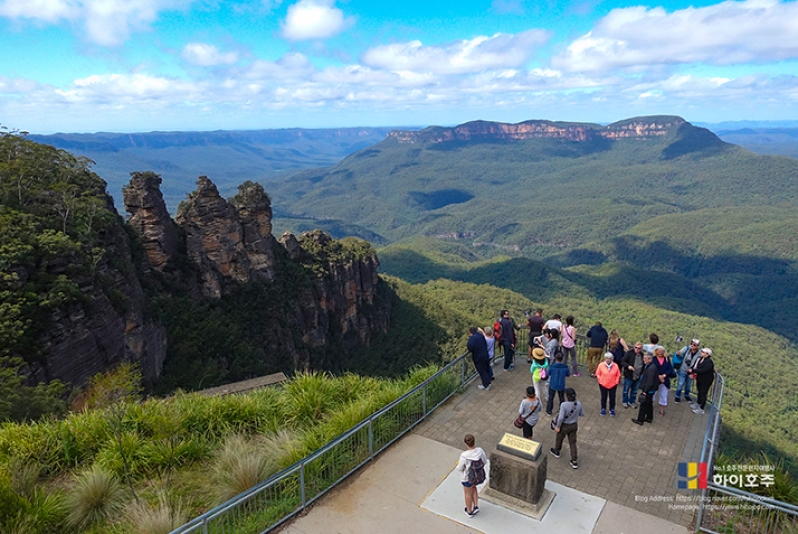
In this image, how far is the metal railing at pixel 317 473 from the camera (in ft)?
27.0

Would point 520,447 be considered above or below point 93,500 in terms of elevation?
above

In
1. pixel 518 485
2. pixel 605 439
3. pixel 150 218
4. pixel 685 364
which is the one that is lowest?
pixel 605 439

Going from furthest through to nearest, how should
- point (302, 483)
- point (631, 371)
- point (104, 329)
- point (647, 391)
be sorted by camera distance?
point (104, 329) → point (631, 371) → point (647, 391) → point (302, 483)

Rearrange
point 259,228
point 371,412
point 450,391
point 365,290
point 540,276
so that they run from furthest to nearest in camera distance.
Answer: point 540,276
point 365,290
point 259,228
point 450,391
point 371,412

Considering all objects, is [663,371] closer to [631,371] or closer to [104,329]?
[631,371]

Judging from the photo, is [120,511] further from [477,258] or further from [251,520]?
[477,258]

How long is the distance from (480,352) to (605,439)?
3931 mm

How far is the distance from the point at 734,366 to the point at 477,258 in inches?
4740

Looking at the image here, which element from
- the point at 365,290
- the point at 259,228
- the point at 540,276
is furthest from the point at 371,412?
the point at 540,276

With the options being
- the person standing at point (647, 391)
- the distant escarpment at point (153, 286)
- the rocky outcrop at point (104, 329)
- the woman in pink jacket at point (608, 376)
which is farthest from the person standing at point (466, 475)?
the rocky outcrop at point (104, 329)

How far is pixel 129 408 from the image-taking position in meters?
12.0

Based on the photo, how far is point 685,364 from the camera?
1375 centimetres

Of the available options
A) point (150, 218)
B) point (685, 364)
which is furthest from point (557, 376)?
point (150, 218)

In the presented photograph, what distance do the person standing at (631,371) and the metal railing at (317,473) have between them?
5159 millimetres
